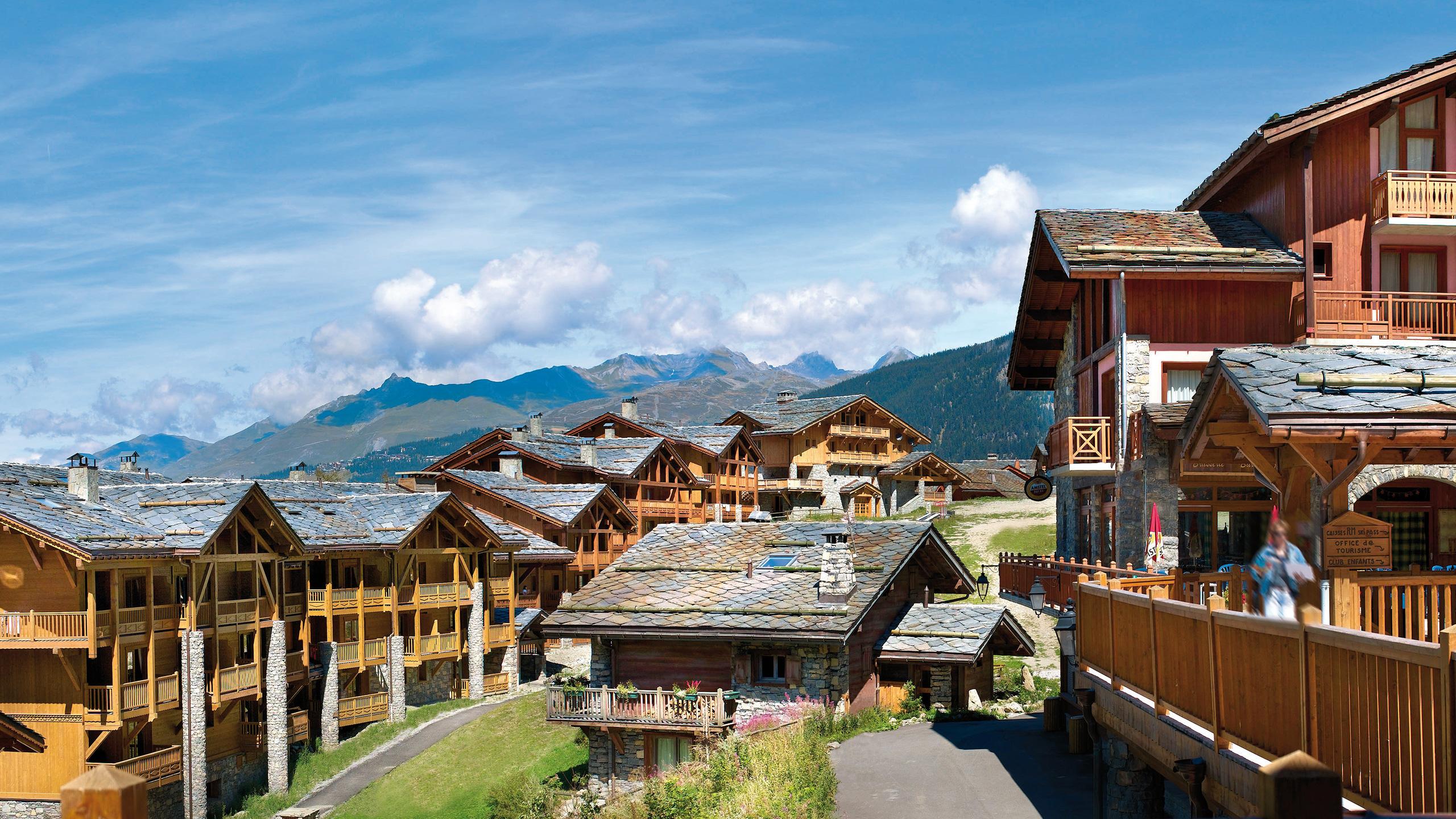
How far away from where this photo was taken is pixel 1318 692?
821 cm

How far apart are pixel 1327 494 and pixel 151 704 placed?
34.0 m

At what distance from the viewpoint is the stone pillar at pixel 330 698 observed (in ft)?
148

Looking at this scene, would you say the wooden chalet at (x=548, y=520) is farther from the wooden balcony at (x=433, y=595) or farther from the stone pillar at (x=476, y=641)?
the wooden balcony at (x=433, y=595)

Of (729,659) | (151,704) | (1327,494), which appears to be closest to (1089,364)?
(729,659)

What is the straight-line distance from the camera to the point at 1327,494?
38.2 feet

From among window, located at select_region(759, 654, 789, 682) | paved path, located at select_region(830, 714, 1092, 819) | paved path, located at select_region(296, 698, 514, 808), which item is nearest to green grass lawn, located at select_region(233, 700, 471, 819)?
paved path, located at select_region(296, 698, 514, 808)

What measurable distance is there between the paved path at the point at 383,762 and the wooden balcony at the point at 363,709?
1.96m

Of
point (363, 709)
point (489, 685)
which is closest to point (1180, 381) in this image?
point (363, 709)

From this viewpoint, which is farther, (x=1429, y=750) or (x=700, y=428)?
(x=700, y=428)

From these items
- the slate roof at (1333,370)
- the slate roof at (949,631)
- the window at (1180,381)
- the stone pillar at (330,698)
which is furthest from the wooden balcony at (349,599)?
the slate roof at (1333,370)

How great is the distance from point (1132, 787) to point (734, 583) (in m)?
21.2

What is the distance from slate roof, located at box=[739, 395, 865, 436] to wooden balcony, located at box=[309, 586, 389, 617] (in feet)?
134

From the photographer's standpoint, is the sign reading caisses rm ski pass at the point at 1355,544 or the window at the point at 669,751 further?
the window at the point at 669,751

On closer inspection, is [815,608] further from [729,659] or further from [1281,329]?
[1281,329]
